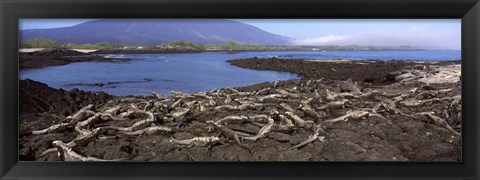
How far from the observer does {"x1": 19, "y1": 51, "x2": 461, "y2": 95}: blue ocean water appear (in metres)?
3.78

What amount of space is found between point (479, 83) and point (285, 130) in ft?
5.30

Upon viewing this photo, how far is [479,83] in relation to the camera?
3703 mm

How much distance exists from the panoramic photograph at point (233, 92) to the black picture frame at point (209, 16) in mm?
72

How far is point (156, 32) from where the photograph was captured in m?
3.78

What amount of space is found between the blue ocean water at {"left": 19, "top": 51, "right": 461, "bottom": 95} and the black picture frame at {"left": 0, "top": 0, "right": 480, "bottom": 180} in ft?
1.06

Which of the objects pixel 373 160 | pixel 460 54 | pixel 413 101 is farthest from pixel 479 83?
pixel 373 160

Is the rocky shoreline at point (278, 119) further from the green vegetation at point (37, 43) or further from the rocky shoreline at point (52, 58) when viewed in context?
the green vegetation at point (37, 43)

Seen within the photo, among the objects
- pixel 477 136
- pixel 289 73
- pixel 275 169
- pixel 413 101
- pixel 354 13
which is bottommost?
pixel 275 169

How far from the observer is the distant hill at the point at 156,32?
12.1ft

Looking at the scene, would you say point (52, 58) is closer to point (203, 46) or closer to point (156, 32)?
point (156, 32)

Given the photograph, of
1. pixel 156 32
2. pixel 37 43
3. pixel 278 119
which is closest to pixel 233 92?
pixel 278 119

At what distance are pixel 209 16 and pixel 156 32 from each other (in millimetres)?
468

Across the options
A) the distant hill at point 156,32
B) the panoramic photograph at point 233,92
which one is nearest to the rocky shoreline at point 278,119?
the panoramic photograph at point 233,92

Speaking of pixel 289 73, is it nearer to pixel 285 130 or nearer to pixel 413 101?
pixel 285 130
